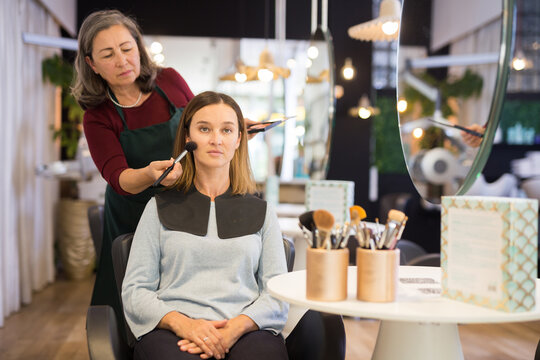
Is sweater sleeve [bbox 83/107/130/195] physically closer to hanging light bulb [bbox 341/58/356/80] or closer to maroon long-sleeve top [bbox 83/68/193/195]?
maroon long-sleeve top [bbox 83/68/193/195]

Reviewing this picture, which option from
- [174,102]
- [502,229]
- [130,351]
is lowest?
[130,351]

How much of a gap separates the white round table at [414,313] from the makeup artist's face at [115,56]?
903 mm

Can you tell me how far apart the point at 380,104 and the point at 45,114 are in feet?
11.6

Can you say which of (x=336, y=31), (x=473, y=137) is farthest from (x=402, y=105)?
(x=336, y=31)

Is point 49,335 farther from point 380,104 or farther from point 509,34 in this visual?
point 380,104

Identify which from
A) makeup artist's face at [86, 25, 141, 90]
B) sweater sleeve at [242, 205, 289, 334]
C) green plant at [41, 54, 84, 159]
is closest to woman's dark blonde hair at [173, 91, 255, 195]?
sweater sleeve at [242, 205, 289, 334]

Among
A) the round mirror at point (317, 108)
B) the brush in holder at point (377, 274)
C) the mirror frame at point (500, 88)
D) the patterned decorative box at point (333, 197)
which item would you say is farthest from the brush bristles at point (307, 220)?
the round mirror at point (317, 108)

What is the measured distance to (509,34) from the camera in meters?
1.63

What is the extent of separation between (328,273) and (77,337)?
9.07 feet

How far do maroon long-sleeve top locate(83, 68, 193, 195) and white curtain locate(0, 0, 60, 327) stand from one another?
6.74ft

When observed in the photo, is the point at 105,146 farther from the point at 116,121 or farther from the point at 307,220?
the point at 307,220

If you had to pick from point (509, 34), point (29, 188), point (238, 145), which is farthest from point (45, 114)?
point (509, 34)

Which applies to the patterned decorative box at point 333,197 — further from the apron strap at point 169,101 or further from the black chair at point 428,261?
the apron strap at point 169,101

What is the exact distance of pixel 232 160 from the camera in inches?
69.5
